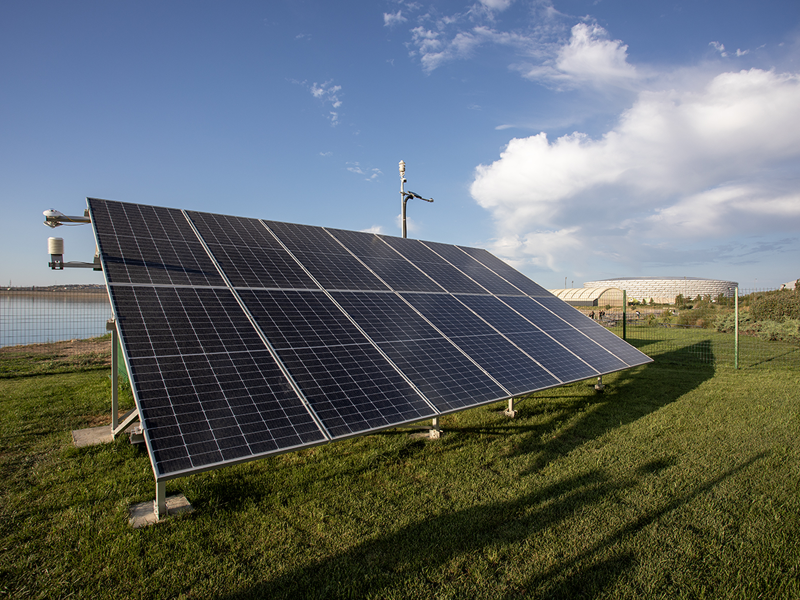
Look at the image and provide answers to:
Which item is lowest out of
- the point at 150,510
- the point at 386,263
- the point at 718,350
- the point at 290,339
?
the point at 150,510

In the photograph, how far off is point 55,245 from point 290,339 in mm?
4595

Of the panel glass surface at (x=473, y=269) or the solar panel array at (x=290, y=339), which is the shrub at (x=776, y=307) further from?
the panel glass surface at (x=473, y=269)

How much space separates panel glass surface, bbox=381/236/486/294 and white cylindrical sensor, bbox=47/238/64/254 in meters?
7.33

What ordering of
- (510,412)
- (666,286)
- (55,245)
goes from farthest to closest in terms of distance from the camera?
(666,286)
(510,412)
(55,245)

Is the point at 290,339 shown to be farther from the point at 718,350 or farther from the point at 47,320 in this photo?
the point at 718,350

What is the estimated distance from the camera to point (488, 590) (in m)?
3.92

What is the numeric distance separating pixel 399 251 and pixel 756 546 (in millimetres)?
9107

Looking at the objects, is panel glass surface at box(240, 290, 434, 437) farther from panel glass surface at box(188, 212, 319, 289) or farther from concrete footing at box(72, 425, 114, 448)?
concrete footing at box(72, 425, 114, 448)

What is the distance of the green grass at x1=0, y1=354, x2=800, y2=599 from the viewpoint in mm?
4043

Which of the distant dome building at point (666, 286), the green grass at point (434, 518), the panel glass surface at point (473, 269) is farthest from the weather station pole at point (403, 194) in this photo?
the distant dome building at point (666, 286)

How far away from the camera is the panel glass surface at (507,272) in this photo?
43.4 ft

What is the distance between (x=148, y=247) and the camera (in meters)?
6.80

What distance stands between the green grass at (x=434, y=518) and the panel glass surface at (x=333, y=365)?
1.31 meters

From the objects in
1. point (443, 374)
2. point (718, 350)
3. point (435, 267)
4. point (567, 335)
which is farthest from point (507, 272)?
point (718, 350)
